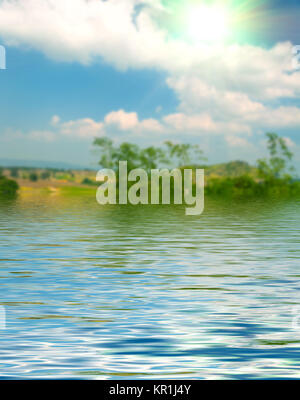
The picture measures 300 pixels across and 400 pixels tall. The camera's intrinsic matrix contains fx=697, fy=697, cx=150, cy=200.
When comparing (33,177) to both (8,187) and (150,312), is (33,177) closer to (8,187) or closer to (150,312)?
(8,187)

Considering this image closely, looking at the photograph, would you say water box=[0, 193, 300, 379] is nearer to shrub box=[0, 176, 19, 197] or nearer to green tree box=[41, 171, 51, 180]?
shrub box=[0, 176, 19, 197]

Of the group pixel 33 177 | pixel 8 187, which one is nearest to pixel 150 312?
pixel 8 187

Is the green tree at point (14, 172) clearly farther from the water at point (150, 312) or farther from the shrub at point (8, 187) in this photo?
the water at point (150, 312)

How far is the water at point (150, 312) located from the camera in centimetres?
899

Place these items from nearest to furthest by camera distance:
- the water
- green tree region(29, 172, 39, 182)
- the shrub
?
the water
the shrub
green tree region(29, 172, 39, 182)

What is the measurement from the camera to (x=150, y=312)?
12.4 m

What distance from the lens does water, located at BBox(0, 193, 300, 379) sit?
29.5 ft

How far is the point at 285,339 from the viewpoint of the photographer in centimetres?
1031

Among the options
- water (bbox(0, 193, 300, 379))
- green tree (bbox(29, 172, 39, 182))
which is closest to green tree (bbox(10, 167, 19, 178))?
green tree (bbox(29, 172, 39, 182))

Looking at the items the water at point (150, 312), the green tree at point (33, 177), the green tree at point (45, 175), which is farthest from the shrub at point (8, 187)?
the water at point (150, 312)

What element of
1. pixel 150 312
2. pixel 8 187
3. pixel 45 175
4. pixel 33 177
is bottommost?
pixel 150 312

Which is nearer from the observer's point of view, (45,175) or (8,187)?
(8,187)

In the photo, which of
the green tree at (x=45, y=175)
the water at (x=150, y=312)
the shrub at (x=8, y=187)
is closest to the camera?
the water at (x=150, y=312)

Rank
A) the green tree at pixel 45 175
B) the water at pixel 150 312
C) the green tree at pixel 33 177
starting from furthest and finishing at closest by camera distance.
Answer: the green tree at pixel 33 177 < the green tree at pixel 45 175 < the water at pixel 150 312
